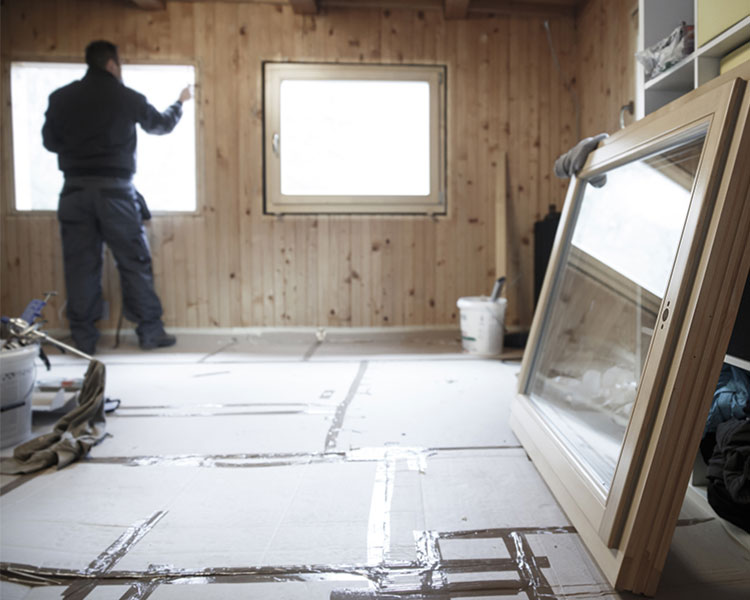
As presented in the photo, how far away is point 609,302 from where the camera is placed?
60.5 inches

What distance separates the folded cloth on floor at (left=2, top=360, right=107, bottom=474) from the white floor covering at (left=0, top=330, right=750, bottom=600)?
0.17 ft

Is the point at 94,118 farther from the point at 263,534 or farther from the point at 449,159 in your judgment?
the point at 263,534

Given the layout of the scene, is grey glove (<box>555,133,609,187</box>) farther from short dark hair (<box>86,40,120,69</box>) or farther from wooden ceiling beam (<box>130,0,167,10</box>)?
wooden ceiling beam (<box>130,0,167,10</box>)

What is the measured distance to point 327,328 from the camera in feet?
12.3

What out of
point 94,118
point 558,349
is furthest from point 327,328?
point 558,349

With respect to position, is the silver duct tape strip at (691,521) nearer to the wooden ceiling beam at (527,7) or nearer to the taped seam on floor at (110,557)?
the taped seam on floor at (110,557)

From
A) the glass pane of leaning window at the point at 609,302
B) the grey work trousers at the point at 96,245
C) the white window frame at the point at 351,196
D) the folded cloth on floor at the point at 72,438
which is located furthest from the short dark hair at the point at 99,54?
the glass pane of leaning window at the point at 609,302

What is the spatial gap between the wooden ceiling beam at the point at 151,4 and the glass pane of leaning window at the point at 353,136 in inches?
38.4

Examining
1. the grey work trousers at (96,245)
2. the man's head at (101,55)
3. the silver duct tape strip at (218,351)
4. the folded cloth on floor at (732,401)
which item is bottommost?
the silver duct tape strip at (218,351)

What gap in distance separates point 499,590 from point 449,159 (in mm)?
3158

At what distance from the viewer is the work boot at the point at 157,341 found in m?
3.41

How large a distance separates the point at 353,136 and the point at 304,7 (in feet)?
2.96

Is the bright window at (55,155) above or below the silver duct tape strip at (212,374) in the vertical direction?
above

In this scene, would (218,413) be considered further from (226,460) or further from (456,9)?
(456,9)
